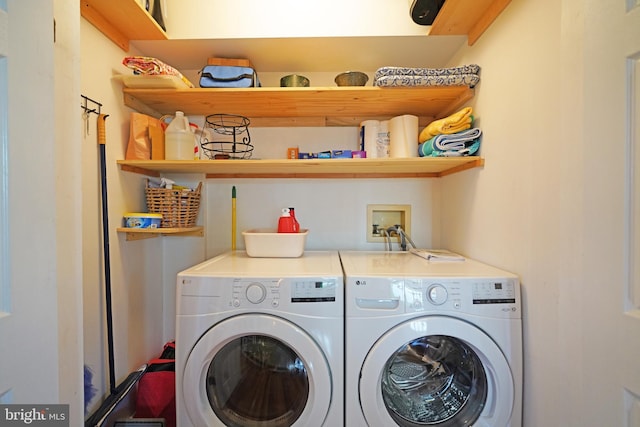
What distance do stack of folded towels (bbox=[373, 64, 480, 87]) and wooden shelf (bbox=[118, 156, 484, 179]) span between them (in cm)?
35

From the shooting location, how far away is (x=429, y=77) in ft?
4.37

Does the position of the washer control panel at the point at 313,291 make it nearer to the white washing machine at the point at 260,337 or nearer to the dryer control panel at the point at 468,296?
the white washing machine at the point at 260,337

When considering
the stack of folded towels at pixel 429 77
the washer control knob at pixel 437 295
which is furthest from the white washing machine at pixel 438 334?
the stack of folded towels at pixel 429 77

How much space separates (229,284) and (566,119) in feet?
3.67

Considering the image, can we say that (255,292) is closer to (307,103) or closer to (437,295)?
(437,295)

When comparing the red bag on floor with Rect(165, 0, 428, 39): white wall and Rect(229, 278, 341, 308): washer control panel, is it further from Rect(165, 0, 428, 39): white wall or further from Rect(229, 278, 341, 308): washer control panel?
Rect(165, 0, 428, 39): white wall

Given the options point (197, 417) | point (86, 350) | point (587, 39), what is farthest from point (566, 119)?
point (86, 350)

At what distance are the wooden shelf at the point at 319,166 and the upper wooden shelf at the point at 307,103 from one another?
0.31 m

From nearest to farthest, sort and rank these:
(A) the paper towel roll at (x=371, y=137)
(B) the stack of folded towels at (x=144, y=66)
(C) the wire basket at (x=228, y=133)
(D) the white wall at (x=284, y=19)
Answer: (B) the stack of folded towels at (x=144, y=66)
(D) the white wall at (x=284, y=19)
(A) the paper towel roll at (x=371, y=137)
(C) the wire basket at (x=228, y=133)

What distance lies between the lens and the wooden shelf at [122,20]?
116cm

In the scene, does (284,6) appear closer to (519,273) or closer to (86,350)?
(519,273)

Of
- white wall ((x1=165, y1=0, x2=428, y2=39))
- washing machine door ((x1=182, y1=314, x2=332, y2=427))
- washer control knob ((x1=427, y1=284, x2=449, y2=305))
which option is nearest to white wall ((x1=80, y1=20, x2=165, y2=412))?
white wall ((x1=165, y1=0, x2=428, y2=39))

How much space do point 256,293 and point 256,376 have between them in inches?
14.7

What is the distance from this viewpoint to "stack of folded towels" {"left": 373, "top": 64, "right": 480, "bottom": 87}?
1.32m
